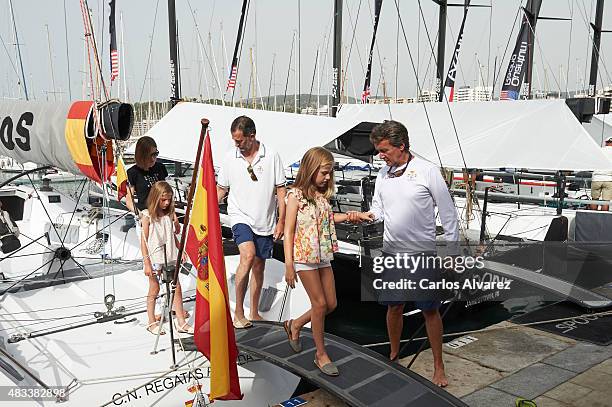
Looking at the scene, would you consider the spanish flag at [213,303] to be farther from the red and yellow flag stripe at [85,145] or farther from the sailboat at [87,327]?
the red and yellow flag stripe at [85,145]

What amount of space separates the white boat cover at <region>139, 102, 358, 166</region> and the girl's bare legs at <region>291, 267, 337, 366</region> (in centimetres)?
390

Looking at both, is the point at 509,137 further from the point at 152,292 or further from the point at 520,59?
the point at 152,292

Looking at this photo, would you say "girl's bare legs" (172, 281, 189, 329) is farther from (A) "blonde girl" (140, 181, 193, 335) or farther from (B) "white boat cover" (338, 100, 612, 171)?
(B) "white boat cover" (338, 100, 612, 171)

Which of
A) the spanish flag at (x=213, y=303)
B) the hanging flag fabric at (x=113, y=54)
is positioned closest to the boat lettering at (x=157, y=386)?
the spanish flag at (x=213, y=303)

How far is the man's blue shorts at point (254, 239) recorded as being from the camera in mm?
4203

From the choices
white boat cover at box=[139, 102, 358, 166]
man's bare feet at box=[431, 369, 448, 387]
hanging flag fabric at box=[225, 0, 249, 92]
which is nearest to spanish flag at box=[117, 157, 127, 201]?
man's bare feet at box=[431, 369, 448, 387]

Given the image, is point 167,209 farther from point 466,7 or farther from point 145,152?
point 466,7

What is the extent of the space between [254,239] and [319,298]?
0.99 metres

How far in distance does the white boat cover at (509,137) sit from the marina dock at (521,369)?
8.24ft

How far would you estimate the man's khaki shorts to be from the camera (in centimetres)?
957

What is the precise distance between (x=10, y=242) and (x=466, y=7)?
480 inches

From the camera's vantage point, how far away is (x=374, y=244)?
18.9ft

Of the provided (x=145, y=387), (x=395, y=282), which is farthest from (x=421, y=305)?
(x=145, y=387)

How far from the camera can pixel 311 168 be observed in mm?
3438
